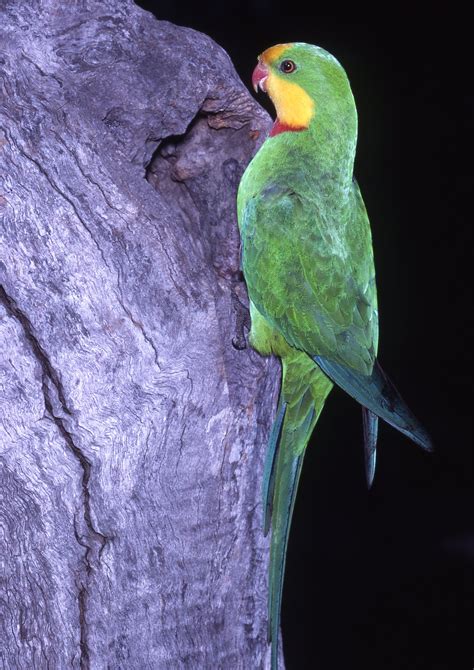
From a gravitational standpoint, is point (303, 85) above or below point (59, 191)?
above

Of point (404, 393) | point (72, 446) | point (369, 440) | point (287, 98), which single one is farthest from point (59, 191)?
point (404, 393)

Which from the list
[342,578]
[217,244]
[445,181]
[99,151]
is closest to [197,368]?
[217,244]

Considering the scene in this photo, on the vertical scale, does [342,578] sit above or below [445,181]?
below

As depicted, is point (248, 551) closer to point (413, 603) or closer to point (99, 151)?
point (99, 151)

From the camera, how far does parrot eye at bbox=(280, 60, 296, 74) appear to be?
1.80 meters

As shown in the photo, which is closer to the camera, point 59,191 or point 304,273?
point 59,191

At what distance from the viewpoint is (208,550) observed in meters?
1.64

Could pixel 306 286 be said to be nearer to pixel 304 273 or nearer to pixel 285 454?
pixel 304 273

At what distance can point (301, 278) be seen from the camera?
1.72m

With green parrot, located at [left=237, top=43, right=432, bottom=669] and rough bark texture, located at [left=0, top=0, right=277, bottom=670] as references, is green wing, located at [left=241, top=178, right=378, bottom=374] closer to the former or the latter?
green parrot, located at [left=237, top=43, right=432, bottom=669]

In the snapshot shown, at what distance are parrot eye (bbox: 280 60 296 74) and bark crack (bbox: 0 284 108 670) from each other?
850 mm

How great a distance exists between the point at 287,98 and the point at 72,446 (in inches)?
37.2

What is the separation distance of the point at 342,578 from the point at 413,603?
0.99 feet

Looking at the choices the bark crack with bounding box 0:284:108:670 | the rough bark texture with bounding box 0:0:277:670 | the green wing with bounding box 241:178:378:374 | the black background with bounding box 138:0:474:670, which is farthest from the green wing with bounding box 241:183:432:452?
the black background with bounding box 138:0:474:670
